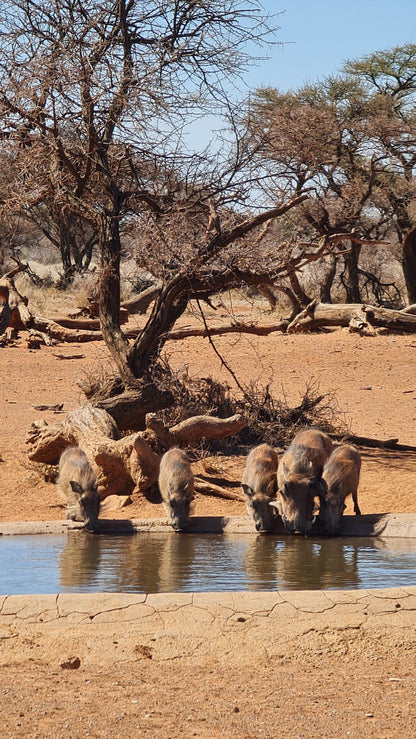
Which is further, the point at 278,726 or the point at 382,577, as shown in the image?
the point at 382,577

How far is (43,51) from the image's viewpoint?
11.4 metres

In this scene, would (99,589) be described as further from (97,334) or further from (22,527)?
(97,334)

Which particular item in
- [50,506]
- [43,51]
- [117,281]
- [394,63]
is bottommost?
A: [50,506]

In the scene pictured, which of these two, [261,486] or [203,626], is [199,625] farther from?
[261,486]

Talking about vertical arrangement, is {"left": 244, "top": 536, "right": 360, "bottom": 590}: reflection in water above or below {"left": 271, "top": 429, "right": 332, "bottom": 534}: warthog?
below

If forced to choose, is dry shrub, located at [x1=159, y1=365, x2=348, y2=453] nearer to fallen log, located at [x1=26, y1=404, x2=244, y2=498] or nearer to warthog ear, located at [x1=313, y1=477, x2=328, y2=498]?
fallen log, located at [x1=26, y1=404, x2=244, y2=498]

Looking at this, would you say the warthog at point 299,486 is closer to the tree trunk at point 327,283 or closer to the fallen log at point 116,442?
the fallen log at point 116,442

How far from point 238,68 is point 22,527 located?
707 centimetres

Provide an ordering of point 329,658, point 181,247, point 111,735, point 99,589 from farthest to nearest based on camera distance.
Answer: point 181,247 → point 99,589 → point 329,658 → point 111,735

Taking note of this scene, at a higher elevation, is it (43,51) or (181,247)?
(43,51)

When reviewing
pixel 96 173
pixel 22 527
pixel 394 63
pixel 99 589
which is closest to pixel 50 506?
pixel 22 527

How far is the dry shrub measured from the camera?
1127cm

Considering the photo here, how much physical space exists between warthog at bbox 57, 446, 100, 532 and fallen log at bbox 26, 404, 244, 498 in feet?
2.81

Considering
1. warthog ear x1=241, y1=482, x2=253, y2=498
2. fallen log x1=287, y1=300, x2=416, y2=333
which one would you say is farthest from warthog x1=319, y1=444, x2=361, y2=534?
fallen log x1=287, y1=300, x2=416, y2=333
